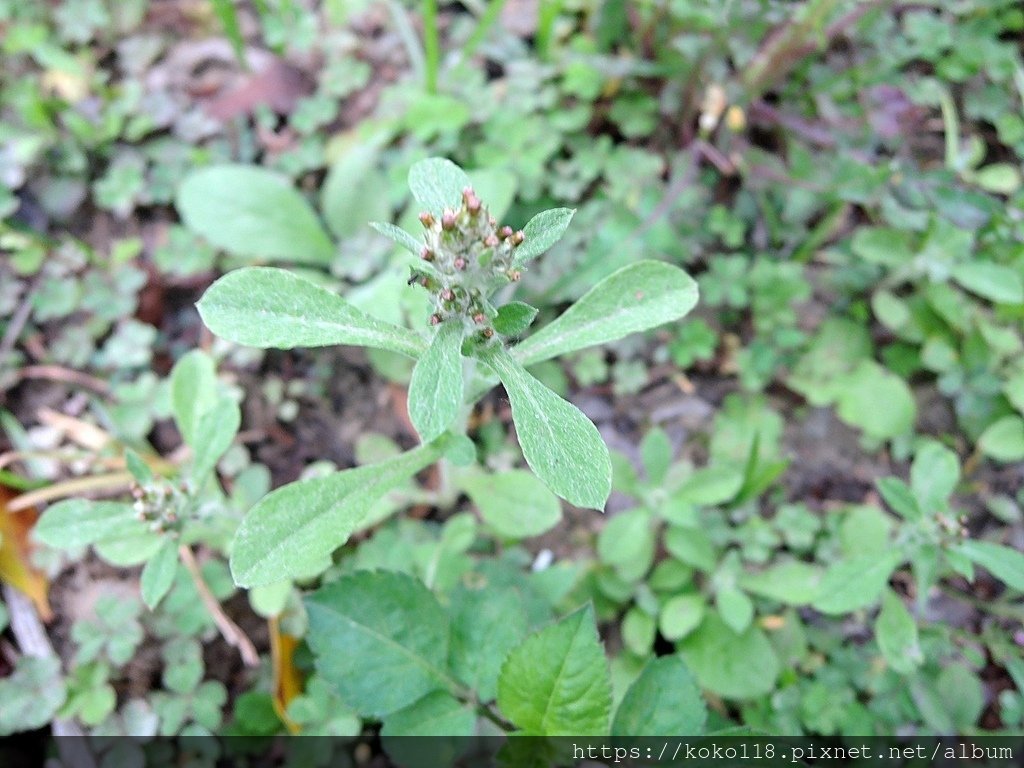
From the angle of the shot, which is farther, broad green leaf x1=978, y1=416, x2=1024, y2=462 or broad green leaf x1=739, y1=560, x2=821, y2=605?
broad green leaf x1=978, y1=416, x2=1024, y2=462

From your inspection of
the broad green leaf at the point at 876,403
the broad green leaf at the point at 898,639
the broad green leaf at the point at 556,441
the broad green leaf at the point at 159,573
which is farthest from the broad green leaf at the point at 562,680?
the broad green leaf at the point at 876,403

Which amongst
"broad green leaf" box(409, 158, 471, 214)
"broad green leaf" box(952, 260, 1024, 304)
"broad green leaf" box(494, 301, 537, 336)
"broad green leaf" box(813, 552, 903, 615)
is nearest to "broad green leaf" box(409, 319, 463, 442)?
"broad green leaf" box(494, 301, 537, 336)

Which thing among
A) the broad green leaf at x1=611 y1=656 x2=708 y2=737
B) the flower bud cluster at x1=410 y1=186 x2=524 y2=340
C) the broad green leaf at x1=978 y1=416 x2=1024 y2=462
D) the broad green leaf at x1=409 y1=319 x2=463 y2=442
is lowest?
the broad green leaf at x1=978 y1=416 x2=1024 y2=462

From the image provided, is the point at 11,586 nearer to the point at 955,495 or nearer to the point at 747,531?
the point at 747,531

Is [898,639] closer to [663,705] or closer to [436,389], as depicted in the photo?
[663,705]

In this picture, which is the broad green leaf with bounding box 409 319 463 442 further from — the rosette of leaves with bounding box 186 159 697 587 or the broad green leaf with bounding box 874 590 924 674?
the broad green leaf with bounding box 874 590 924 674

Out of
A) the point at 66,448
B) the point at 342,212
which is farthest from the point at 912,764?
the point at 66,448

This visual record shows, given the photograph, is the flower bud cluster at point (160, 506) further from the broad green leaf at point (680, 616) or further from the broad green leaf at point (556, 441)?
the broad green leaf at point (680, 616)
